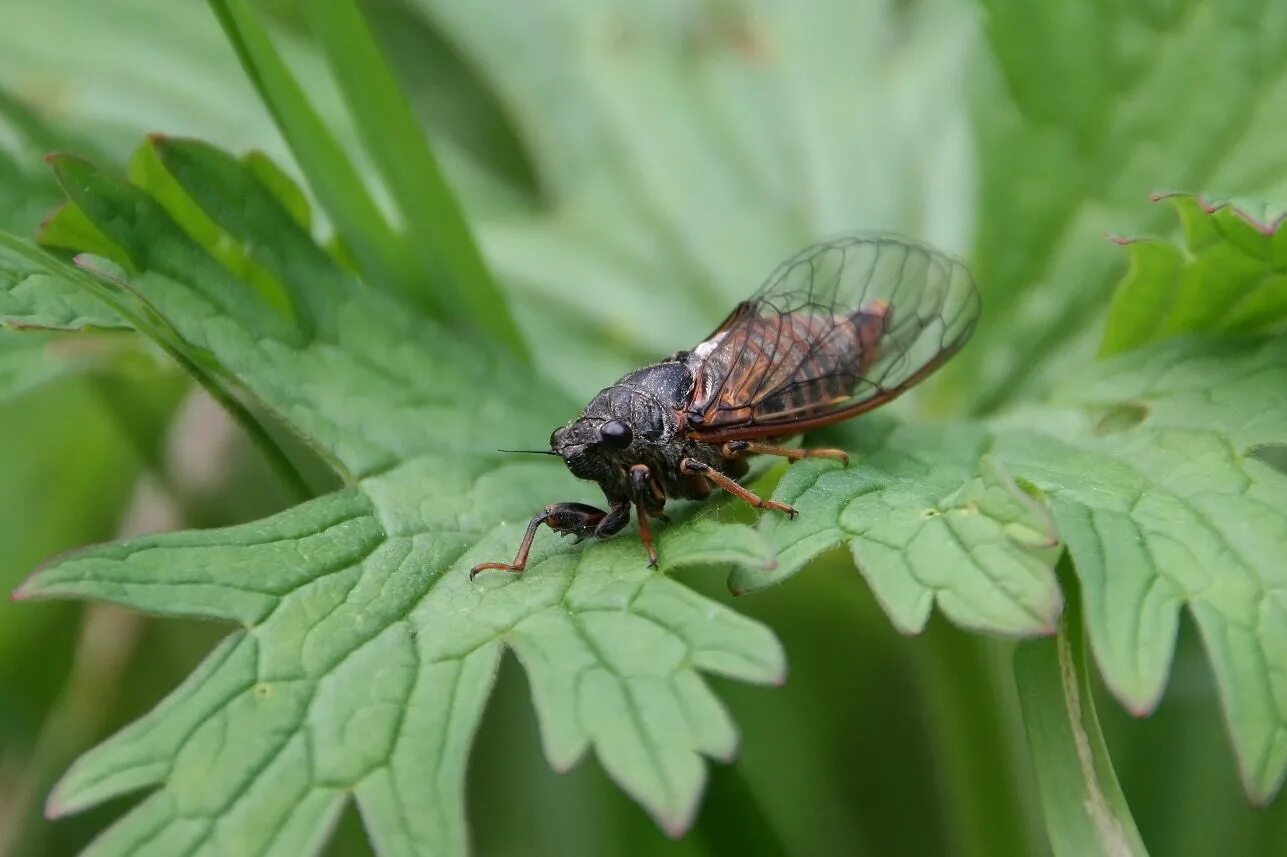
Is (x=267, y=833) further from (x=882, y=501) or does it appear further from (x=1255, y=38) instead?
(x=1255, y=38)

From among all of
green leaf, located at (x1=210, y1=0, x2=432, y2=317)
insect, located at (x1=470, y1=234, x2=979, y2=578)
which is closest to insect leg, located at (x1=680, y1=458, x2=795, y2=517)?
insect, located at (x1=470, y1=234, x2=979, y2=578)

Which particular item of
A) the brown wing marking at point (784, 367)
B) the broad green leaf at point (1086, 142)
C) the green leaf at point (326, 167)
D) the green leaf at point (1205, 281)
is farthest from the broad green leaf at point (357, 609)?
the broad green leaf at point (1086, 142)

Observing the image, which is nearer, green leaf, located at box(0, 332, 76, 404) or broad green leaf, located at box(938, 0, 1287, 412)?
green leaf, located at box(0, 332, 76, 404)

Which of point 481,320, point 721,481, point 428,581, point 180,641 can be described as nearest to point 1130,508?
point 721,481

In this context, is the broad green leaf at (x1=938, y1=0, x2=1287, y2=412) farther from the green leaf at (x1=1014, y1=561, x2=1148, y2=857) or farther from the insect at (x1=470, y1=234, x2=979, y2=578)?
the green leaf at (x1=1014, y1=561, x2=1148, y2=857)

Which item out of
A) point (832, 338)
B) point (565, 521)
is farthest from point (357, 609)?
point (832, 338)

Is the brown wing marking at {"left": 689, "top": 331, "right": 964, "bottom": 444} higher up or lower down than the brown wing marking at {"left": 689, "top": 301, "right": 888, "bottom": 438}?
lower down
